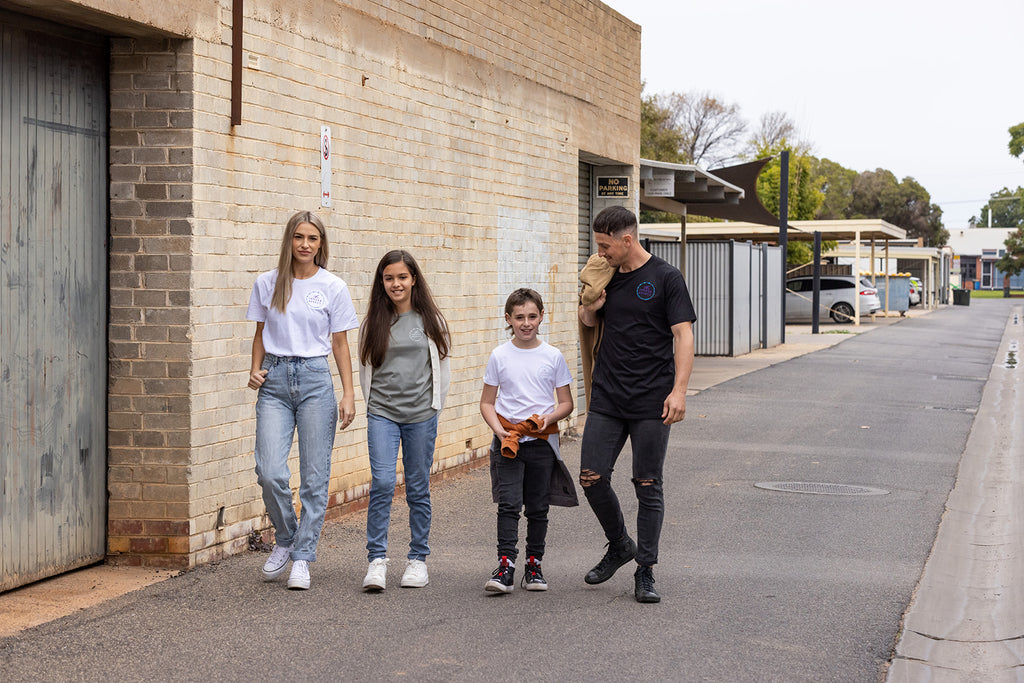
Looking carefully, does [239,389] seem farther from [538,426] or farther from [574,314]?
[574,314]

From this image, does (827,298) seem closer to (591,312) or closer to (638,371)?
(591,312)

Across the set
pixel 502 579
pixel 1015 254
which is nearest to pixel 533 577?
pixel 502 579

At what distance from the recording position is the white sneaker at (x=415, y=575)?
6.01 meters

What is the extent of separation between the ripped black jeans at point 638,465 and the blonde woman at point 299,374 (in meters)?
1.19

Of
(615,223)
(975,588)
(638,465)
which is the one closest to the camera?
(615,223)

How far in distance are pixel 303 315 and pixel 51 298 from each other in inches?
48.0

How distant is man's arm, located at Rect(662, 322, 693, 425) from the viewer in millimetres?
5559

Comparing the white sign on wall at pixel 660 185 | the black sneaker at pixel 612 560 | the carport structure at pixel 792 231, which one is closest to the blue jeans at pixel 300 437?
the black sneaker at pixel 612 560

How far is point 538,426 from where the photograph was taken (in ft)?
19.2

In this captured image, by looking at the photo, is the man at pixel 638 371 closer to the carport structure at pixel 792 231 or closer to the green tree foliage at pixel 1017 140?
the carport structure at pixel 792 231

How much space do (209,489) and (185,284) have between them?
1087 millimetres

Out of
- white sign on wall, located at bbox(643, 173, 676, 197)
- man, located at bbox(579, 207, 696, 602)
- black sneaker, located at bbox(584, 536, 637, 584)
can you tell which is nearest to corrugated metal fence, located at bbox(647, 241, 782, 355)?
white sign on wall, located at bbox(643, 173, 676, 197)

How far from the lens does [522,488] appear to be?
6031 mm

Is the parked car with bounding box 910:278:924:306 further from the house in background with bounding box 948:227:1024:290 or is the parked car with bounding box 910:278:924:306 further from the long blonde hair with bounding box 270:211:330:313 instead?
the house in background with bounding box 948:227:1024:290
